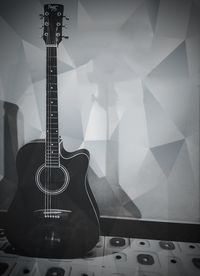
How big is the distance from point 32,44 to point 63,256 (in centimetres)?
146

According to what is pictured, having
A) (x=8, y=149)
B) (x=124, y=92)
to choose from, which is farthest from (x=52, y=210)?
(x=124, y=92)

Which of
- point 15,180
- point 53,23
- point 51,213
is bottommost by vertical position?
point 51,213

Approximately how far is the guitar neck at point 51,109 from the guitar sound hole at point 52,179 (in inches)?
1.7

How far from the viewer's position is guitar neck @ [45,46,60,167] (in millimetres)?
1556

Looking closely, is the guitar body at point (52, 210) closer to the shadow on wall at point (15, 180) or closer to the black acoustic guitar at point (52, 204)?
the black acoustic guitar at point (52, 204)

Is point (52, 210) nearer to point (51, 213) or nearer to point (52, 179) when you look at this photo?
point (51, 213)

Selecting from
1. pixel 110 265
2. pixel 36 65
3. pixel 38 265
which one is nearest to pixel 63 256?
pixel 38 265

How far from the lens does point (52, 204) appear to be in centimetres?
162

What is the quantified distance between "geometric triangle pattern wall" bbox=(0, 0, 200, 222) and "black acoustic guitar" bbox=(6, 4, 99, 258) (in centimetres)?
29

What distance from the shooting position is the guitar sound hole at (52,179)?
160 centimetres

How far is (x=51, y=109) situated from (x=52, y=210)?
649 millimetres

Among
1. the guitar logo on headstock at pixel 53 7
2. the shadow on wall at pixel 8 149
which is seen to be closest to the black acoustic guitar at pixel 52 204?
the guitar logo on headstock at pixel 53 7

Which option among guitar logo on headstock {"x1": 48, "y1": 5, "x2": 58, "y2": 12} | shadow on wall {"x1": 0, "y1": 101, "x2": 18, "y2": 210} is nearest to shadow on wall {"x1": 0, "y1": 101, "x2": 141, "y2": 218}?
shadow on wall {"x1": 0, "y1": 101, "x2": 18, "y2": 210}

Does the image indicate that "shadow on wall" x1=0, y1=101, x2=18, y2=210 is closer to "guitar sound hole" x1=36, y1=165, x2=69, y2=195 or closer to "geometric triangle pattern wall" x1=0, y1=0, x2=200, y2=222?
"geometric triangle pattern wall" x1=0, y1=0, x2=200, y2=222
